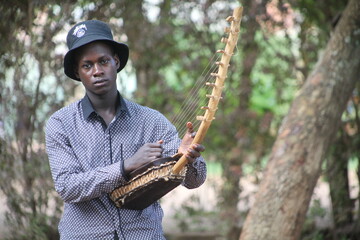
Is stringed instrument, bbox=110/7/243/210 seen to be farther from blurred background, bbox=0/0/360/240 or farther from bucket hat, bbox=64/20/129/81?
blurred background, bbox=0/0/360/240

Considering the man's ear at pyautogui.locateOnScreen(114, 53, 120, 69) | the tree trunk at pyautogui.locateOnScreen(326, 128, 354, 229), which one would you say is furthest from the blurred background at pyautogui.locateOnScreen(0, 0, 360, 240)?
the man's ear at pyautogui.locateOnScreen(114, 53, 120, 69)

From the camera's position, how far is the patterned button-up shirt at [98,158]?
292cm

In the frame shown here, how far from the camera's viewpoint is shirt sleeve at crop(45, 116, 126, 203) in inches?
109

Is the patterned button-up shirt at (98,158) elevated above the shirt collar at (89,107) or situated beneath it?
situated beneath

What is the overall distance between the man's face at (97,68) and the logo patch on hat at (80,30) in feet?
0.20

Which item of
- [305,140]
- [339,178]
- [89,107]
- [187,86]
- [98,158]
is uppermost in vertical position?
[187,86]

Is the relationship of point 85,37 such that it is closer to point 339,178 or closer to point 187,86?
point 339,178

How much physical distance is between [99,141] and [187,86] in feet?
17.2

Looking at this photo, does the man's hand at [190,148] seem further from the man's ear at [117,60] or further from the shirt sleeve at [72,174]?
the man's ear at [117,60]

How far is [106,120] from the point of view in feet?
9.96

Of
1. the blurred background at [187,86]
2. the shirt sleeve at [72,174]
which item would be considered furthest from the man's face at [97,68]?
the blurred background at [187,86]

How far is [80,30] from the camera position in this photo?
9.95 feet

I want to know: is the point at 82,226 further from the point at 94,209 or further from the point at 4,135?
the point at 4,135

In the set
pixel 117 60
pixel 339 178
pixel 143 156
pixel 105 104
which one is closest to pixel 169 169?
pixel 143 156
